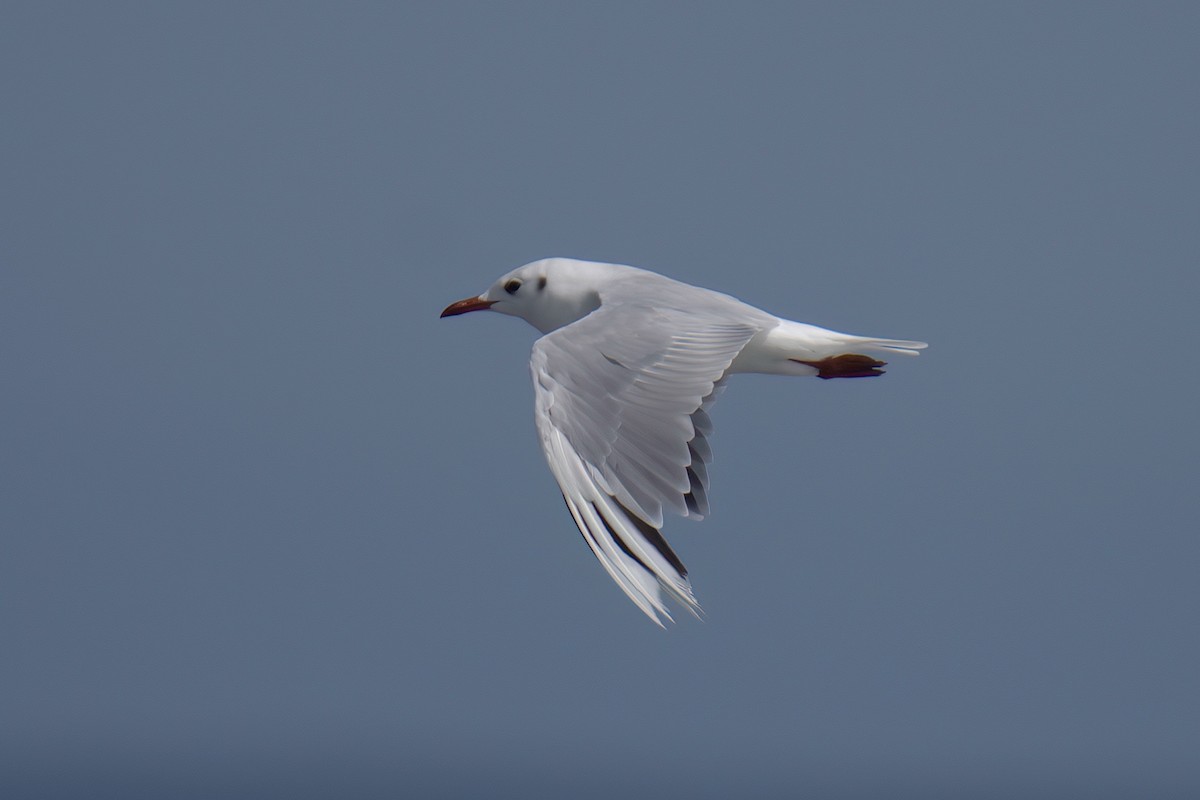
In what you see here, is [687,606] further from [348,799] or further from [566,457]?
[348,799]

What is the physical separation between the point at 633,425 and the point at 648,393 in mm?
145

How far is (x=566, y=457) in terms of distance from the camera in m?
3.96

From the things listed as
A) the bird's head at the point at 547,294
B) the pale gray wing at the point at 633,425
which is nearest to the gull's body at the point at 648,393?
the pale gray wing at the point at 633,425

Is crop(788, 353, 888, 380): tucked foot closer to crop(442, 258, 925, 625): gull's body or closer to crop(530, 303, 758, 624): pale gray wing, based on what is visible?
crop(442, 258, 925, 625): gull's body

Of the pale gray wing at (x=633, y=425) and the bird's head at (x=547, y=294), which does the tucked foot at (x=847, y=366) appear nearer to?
the pale gray wing at (x=633, y=425)

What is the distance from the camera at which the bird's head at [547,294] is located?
18.7ft

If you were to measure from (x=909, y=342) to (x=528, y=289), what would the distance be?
5.30ft

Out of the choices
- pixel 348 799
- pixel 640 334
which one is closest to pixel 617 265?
pixel 640 334

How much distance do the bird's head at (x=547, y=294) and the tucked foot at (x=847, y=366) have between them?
2.80ft

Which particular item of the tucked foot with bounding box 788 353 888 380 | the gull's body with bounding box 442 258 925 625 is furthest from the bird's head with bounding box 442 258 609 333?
the tucked foot with bounding box 788 353 888 380

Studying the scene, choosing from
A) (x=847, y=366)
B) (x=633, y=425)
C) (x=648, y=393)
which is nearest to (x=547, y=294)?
(x=847, y=366)

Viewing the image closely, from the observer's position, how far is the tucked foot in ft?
17.3

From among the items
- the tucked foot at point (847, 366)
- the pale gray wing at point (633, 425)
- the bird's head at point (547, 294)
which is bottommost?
the pale gray wing at point (633, 425)

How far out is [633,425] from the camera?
4051 millimetres
